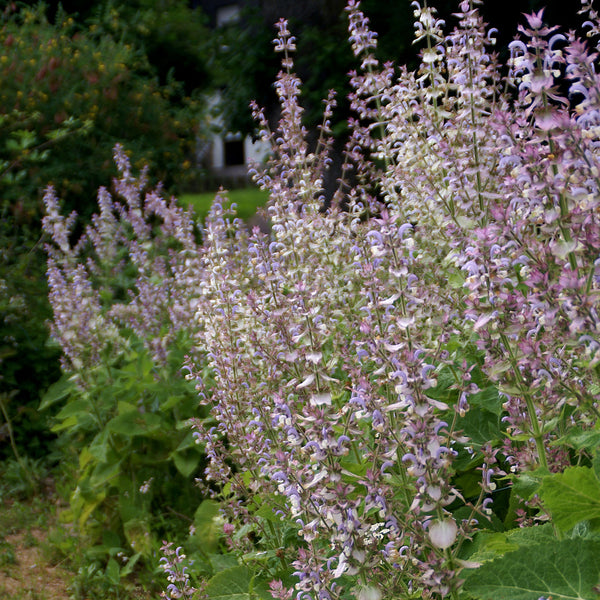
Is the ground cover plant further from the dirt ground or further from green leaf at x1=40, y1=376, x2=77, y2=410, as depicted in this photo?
green leaf at x1=40, y1=376, x2=77, y2=410

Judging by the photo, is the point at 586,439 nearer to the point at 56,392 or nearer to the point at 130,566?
the point at 130,566

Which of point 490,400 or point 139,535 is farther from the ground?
point 490,400

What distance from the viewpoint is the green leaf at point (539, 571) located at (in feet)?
5.71

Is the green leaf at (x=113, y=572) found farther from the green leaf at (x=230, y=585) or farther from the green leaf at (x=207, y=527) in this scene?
the green leaf at (x=230, y=585)

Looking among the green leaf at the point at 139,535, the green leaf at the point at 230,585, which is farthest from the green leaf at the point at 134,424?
the green leaf at the point at 230,585

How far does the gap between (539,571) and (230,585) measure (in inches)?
51.0

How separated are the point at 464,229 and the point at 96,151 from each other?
7645 mm

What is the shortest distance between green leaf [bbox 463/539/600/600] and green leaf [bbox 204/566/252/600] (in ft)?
3.74

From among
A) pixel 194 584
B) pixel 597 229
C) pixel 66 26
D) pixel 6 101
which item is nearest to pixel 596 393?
pixel 597 229

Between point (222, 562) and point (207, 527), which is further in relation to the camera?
point (207, 527)

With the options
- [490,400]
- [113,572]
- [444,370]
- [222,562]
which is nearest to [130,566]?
[113,572]

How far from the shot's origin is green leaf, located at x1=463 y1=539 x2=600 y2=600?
1.74 metres

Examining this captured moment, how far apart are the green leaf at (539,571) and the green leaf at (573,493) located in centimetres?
9

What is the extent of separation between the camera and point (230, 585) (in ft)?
8.86
